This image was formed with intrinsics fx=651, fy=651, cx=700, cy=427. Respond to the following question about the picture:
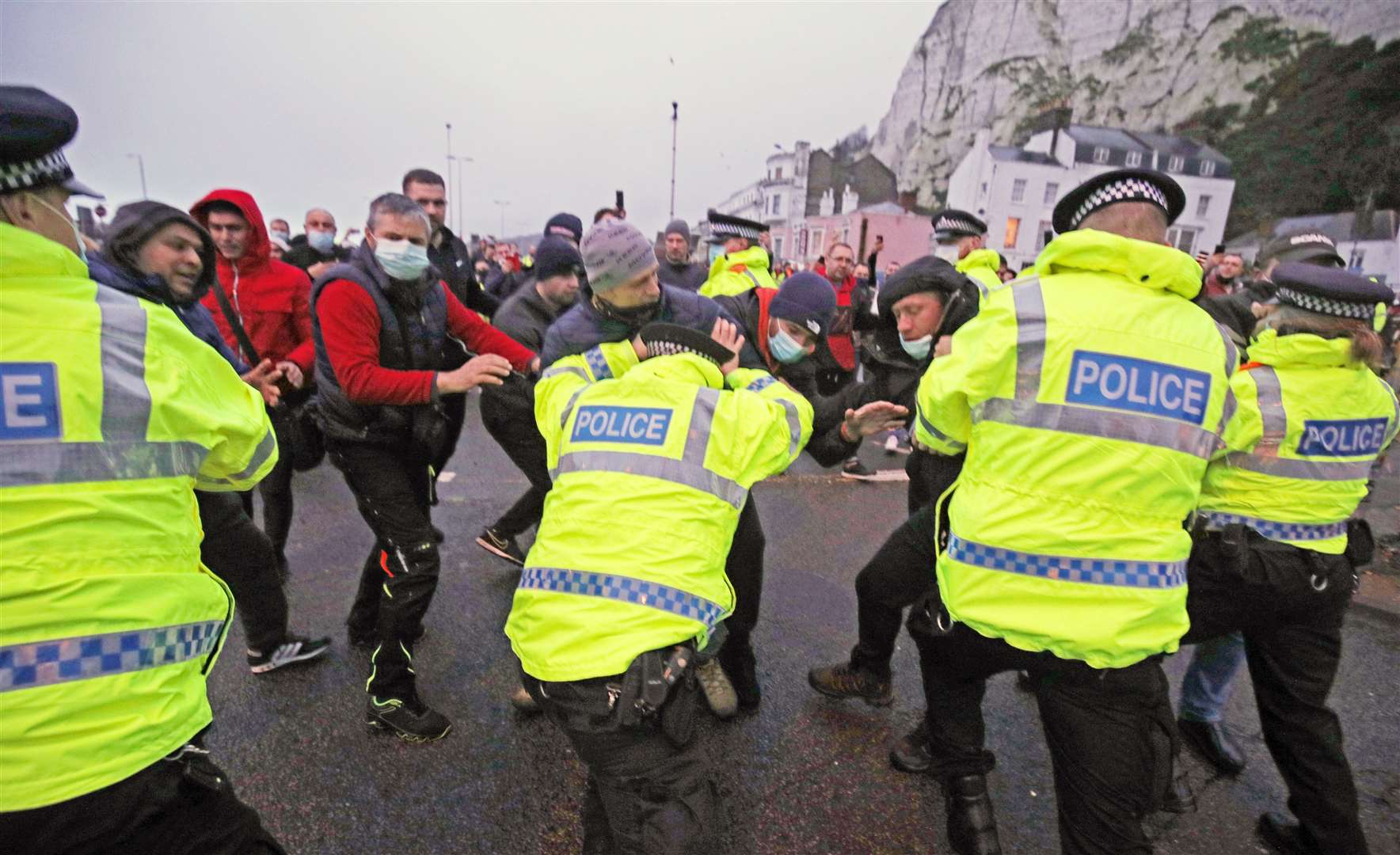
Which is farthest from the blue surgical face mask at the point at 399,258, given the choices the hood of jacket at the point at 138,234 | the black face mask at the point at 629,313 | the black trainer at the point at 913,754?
the black trainer at the point at 913,754

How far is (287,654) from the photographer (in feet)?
9.58

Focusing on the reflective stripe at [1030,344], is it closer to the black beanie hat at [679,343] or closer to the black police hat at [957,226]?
the black beanie hat at [679,343]

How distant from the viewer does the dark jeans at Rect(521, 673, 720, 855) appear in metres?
1.48

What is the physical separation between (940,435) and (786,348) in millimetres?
1096

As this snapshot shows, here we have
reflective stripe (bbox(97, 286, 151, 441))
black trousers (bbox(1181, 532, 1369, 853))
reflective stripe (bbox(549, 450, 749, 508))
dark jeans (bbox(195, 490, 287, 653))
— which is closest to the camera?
reflective stripe (bbox(97, 286, 151, 441))

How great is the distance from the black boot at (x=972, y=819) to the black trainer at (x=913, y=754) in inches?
9.6

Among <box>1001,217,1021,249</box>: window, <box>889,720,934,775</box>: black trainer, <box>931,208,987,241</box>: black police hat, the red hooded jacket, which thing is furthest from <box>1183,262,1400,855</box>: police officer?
<box>1001,217,1021,249</box>: window

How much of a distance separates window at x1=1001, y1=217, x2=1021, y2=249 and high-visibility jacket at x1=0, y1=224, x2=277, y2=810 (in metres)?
42.4

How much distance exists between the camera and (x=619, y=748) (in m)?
1.53

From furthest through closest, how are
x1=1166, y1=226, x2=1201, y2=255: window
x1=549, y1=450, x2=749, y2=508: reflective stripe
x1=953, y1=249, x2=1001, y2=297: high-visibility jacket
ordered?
x1=1166, y1=226, x2=1201, y2=255: window < x1=953, y1=249, x2=1001, y2=297: high-visibility jacket < x1=549, y1=450, x2=749, y2=508: reflective stripe

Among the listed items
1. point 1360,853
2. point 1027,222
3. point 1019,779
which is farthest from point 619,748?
point 1027,222

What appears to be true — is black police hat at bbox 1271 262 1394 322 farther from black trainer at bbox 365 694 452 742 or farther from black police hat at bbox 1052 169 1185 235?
black trainer at bbox 365 694 452 742

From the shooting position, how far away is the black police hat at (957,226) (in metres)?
5.04

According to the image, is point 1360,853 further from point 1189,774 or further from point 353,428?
point 353,428
